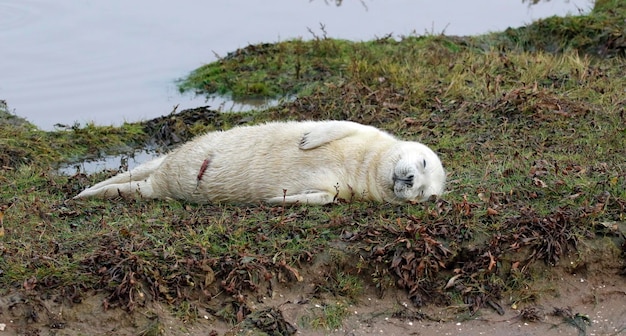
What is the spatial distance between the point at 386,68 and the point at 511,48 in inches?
95.0

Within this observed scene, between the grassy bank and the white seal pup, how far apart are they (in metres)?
0.14

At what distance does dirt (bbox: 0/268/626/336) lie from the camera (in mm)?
5656

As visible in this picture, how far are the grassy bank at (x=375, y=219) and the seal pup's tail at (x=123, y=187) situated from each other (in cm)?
19

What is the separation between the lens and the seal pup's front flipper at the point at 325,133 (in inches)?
285

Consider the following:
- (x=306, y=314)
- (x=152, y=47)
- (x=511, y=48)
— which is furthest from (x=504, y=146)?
(x=152, y=47)

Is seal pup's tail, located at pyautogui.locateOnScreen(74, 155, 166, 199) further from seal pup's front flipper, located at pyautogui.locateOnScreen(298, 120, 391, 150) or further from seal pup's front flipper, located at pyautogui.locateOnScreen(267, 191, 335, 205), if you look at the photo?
seal pup's front flipper, located at pyautogui.locateOnScreen(298, 120, 391, 150)

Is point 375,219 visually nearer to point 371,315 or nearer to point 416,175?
A: point 416,175

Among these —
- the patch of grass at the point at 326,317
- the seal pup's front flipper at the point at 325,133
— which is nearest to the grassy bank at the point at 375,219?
the patch of grass at the point at 326,317

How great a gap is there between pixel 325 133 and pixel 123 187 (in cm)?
160

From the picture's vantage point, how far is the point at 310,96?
10234 mm

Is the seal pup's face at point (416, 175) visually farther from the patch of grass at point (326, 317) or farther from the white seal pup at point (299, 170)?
the patch of grass at point (326, 317)

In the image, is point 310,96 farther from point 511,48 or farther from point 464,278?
point 464,278

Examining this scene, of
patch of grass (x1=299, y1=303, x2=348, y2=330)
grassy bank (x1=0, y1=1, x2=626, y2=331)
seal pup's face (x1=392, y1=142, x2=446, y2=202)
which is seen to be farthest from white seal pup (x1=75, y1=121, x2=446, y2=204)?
patch of grass (x1=299, y1=303, x2=348, y2=330)

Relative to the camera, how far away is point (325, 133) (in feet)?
23.9
